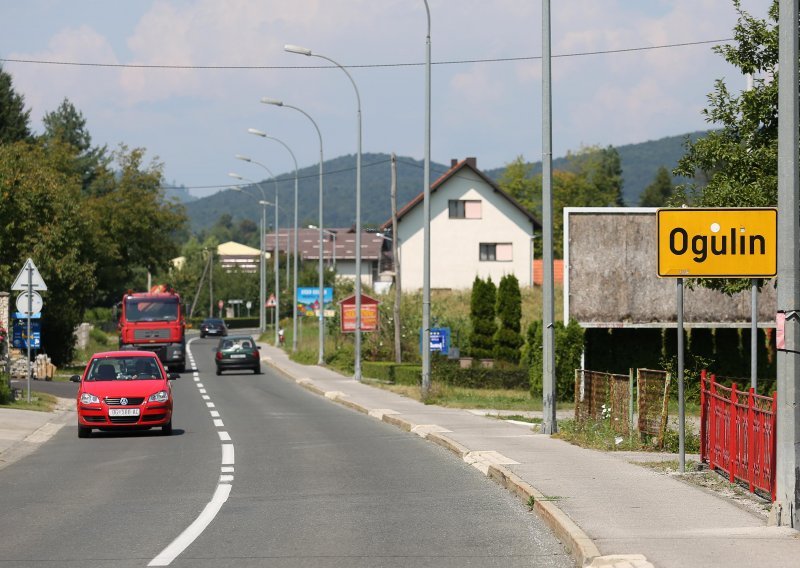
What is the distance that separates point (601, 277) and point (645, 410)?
22.2 m

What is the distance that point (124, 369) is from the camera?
2352cm

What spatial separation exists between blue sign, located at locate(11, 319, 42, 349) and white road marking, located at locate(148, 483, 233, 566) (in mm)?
30409

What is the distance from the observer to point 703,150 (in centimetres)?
2381

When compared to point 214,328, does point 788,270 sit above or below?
above

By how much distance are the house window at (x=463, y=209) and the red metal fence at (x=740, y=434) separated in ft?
234

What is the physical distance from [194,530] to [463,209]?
76385 mm

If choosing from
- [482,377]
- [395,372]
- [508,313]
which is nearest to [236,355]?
[395,372]

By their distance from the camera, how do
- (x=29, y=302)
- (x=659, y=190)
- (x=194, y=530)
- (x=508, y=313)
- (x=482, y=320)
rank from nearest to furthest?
1. (x=194, y=530)
2. (x=29, y=302)
3. (x=508, y=313)
4. (x=482, y=320)
5. (x=659, y=190)

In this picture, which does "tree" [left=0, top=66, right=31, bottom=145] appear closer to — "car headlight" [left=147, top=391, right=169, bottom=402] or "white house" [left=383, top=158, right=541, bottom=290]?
"white house" [left=383, top=158, right=541, bottom=290]

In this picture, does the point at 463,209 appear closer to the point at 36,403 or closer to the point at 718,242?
the point at 36,403

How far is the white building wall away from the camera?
86500 millimetres

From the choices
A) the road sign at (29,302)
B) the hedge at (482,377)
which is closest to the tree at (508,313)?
the hedge at (482,377)

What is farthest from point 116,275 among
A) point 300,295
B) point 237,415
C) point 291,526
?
point 291,526

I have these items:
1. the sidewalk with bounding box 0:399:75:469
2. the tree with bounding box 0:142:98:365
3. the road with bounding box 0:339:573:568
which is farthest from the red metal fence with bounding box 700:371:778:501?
the tree with bounding box 0:142:98:365
